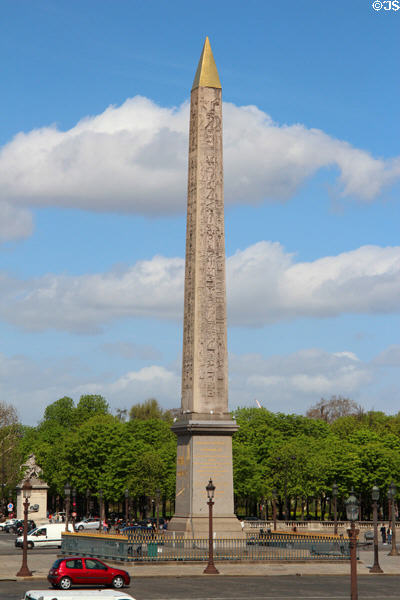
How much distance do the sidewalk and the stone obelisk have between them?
132 inches

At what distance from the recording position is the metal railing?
41.5 meters

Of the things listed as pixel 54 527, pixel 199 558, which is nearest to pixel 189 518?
pixel 199 558

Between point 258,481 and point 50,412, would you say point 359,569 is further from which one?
point 50,412

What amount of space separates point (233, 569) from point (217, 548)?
11.0 ft

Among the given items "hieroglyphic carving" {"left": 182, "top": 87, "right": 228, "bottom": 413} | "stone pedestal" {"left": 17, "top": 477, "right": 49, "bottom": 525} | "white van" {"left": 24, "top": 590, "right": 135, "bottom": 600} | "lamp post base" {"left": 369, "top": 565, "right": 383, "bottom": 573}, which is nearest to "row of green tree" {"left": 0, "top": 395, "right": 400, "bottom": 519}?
"stone pedestal" {"left": 17, "top": 477, "right": 49, "bottom": 525}

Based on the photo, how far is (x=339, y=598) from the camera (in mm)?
29047

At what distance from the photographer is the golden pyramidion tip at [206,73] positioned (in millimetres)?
47688

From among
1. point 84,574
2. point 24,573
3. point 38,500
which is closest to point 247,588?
point 84,574

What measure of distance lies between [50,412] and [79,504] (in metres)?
24.4

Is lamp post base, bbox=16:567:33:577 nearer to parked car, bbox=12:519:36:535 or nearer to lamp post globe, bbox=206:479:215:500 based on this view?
lamp post globe, bbox=206:479:215:500

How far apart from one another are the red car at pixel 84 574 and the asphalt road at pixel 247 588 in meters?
0.58

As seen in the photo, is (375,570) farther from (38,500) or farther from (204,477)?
(38,500)

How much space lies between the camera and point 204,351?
45.2 m

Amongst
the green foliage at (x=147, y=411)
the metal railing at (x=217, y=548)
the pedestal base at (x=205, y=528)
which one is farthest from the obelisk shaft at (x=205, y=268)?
the green foliage at (x=147, y=411)
